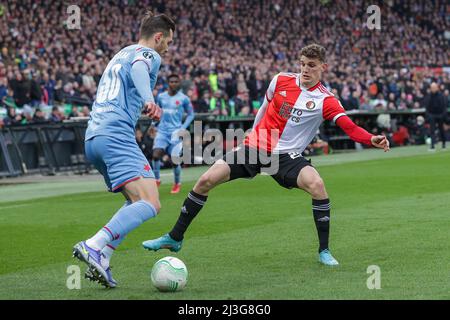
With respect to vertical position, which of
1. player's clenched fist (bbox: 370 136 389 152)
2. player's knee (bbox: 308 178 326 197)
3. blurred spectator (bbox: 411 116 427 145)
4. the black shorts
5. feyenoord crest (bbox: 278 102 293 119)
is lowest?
blurred spectator (bbox: 411 116 427 145)

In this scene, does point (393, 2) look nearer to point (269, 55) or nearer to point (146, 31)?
point (269, 55)

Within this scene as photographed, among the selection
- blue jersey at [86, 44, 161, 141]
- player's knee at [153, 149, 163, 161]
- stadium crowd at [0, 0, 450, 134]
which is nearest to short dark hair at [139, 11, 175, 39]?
blue jersey at [86, 44, 161, 141]

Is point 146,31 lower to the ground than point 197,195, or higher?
higher

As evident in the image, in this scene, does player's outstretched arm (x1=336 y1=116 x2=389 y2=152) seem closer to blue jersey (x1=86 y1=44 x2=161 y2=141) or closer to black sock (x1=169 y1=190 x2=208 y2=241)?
black sock (x1=169 y1=190 x2=208 y2=241)

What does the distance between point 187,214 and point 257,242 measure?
1.57 metres

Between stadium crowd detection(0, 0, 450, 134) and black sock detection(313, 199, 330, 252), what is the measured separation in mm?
16131

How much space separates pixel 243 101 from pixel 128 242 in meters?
22.2

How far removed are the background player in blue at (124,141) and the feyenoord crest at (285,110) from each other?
6.66ft

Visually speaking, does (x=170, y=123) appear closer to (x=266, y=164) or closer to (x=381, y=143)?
(x=266, y=164)

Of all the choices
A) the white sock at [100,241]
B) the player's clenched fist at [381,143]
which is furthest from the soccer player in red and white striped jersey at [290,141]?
the white sock at [100,241]

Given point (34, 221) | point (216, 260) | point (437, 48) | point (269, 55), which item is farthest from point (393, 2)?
point (216, 260)

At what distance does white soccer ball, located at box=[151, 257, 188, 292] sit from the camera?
8039mm

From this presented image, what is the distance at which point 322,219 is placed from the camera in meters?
9.95
